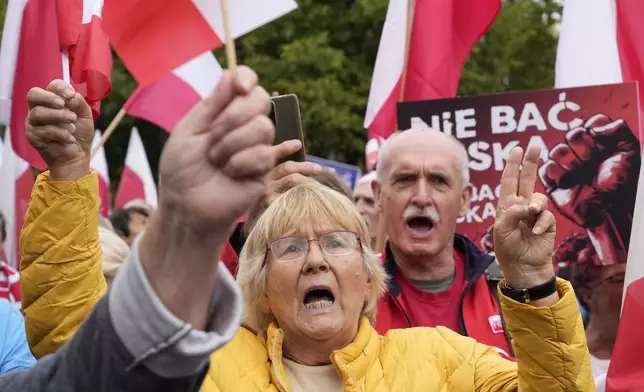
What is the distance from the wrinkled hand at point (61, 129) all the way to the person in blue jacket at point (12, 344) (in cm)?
79

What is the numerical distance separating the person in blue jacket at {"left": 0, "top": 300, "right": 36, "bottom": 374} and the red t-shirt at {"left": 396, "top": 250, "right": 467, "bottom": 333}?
120 cm

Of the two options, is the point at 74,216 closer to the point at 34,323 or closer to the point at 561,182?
the point at 34,323

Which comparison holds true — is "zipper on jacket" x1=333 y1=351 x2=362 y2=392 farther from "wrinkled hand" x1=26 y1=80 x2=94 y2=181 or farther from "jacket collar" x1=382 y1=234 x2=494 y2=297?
"jacket collar" x1=382 y1=234 x2=494 y2=297

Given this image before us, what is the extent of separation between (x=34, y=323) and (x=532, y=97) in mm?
2590

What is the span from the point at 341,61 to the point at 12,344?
1484 centimetres

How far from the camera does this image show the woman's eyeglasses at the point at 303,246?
8.27 feet

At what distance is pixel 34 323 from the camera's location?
223 cm

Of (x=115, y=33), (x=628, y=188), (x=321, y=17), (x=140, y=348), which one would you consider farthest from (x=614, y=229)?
(x=321, y=17)

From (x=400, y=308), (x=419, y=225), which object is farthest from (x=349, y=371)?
(x=419, y=225)

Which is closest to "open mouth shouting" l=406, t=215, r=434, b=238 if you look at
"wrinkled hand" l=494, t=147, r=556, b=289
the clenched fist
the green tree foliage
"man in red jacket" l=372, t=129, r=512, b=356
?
"man in red jacket" l=372, t=129, r=512, b=356

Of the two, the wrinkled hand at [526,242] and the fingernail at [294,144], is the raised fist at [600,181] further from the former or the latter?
the wrinkled hand at [526,242]

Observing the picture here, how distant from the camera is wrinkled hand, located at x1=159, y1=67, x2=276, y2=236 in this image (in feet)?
3.65

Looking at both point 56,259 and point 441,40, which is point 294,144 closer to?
point 56,259

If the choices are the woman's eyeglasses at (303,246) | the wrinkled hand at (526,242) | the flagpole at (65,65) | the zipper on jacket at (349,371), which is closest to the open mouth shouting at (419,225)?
the woman's eyeglasses at (303,246)
